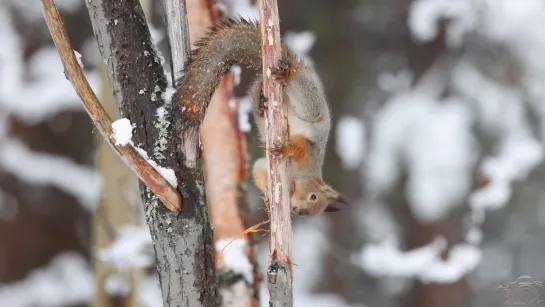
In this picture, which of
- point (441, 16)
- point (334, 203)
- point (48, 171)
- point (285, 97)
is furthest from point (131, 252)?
point (48, 171)

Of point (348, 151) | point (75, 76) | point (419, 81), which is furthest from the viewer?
point (419, 81)

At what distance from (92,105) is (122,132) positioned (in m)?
0.06

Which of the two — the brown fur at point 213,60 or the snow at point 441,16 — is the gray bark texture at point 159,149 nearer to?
the brown fur at point 213,60

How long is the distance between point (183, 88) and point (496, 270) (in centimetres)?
406

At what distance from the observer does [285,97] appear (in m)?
1.47

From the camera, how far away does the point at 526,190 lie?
14.7ft

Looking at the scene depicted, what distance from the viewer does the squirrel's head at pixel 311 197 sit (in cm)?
165

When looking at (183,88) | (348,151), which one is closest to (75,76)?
(183,88)

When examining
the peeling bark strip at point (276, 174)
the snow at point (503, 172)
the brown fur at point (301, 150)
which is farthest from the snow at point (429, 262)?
the peeling bark strip at point (276, 174)

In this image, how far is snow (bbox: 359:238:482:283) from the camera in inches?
94.3

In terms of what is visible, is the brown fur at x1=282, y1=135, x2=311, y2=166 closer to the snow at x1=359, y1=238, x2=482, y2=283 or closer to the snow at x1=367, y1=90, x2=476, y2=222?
the snow at x1=359, y1=238, x2=482, y2=283

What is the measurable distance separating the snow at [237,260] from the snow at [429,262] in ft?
2.66

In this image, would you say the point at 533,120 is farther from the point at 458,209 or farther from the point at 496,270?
the point at 496,270

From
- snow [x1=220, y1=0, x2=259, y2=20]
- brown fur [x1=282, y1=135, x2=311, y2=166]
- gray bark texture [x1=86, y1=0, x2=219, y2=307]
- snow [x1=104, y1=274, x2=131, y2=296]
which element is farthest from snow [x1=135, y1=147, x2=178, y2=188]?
snow [x1=104, y1=274, x2=131, y2=296]
